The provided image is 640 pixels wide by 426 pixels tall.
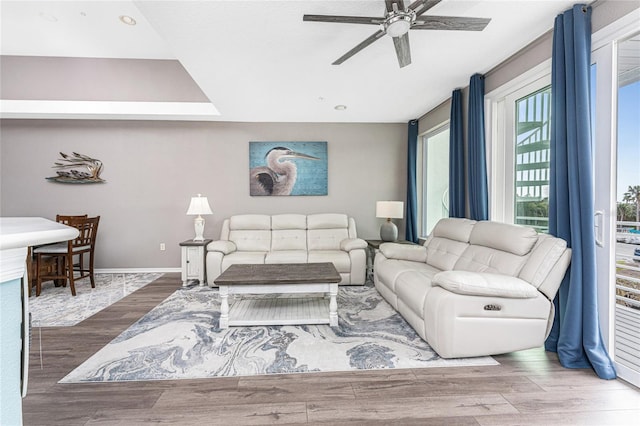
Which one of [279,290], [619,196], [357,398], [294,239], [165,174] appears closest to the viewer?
[357,398]

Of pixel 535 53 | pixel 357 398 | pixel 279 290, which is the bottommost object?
pixel 357 398

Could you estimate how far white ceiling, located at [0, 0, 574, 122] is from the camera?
7.05ft

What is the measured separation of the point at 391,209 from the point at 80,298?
4168 mm

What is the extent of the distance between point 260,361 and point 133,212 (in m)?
3.90

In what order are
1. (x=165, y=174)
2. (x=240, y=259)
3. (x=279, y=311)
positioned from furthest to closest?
(x=165, y=174) → (x=240, y=259) → (x=279, y=311)

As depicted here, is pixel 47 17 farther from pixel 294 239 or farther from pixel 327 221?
pixel 327 221

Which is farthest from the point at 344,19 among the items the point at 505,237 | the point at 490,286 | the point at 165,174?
the point at 165,174

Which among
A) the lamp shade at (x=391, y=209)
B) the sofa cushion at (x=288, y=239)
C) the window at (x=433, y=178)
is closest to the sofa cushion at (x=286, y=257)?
the sofa cushion at (x=288, y=239)

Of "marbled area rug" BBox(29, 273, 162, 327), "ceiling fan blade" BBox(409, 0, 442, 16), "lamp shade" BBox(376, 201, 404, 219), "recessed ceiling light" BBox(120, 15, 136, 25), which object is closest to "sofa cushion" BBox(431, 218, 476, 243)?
"lamp shade" BBox(376, 201, 404, 219)

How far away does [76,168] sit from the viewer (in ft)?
15.6

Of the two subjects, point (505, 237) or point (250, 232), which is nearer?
point (505, 237)

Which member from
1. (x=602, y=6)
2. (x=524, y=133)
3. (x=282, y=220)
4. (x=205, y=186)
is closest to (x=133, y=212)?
(x=205, y=186)

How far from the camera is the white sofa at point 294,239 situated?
398 cm

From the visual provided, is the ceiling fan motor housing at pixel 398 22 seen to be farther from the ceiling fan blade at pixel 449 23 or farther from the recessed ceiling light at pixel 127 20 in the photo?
the recessed ceiling light at pixel 127 20
